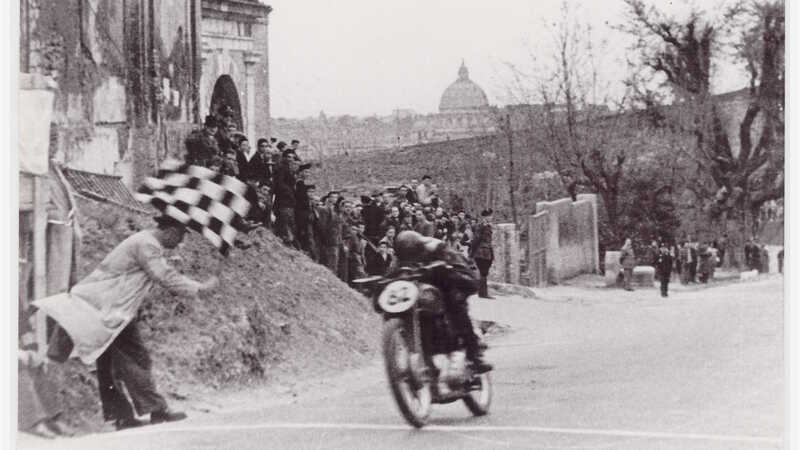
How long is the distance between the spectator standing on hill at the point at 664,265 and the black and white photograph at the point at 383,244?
0.03 metres

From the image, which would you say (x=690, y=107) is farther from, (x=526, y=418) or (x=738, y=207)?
(x=526, y=418)

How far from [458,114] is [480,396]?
7.35 ft

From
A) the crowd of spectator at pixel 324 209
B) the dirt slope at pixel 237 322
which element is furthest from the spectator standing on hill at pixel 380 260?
the dirt slope at pixel 237 322

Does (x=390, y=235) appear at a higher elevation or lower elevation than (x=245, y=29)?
lower

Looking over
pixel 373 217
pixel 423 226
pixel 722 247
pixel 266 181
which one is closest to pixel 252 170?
pixel 266 181

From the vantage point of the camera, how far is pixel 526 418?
7906 millimetres

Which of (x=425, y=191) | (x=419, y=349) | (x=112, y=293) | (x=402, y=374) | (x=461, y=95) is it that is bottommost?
(x=402, y=374)

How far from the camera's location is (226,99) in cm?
1003

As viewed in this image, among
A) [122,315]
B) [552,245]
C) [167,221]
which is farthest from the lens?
[552,245]

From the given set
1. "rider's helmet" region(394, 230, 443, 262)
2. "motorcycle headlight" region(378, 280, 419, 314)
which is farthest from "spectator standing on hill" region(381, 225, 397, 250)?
"motorcycle headlight" region(378, 280, 419, 314)

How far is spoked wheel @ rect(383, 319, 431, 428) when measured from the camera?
7.19m

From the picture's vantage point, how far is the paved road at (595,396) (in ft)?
24.8

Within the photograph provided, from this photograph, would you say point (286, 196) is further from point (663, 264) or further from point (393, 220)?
point (663, 264)

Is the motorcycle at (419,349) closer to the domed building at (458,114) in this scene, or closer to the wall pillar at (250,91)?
the domed building at (458,114)
